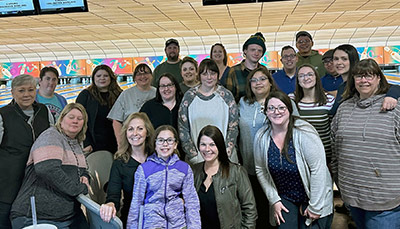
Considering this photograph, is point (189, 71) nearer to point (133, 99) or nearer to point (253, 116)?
point (133, 99)

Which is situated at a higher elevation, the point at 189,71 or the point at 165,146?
the point at 189,71

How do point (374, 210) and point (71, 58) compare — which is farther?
point (71, 58)

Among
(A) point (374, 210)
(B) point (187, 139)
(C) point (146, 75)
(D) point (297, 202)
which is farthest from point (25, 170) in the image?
→ (A) point (374, 210)

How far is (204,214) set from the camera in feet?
7.12

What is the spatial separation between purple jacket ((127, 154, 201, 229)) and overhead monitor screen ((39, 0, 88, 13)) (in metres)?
3.35

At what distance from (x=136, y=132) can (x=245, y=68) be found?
123cm

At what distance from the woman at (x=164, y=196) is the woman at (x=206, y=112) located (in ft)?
1.62

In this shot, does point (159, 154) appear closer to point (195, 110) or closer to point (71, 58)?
point (195, 110)

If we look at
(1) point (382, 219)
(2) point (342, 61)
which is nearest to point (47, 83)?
(2) point (342, 61)

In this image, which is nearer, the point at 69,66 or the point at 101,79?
the point at 101,79

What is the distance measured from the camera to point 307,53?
406 cm

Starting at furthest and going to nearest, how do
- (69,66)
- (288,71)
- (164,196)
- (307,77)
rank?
1. (69,66)
2. (288,71)
3. (307,77)
4. (164,196)

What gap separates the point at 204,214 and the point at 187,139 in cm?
61

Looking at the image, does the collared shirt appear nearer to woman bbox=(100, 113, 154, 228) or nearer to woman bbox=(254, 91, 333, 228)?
woman bbox=(254, 91, 333, 228)
